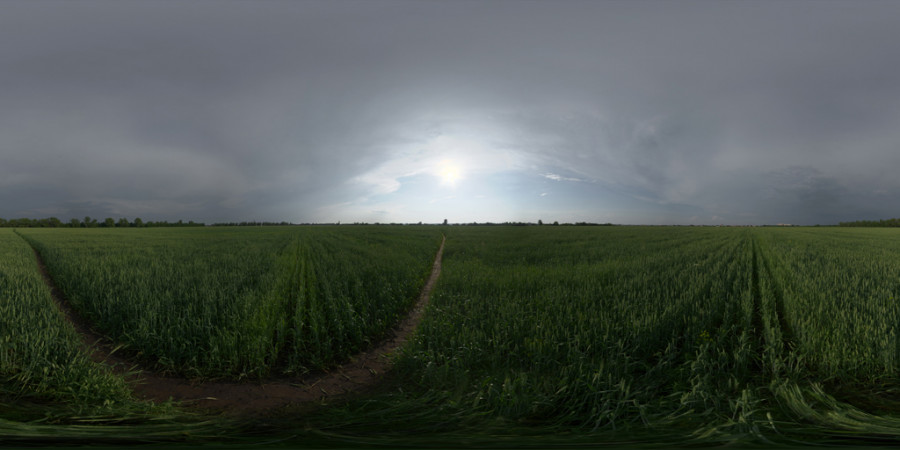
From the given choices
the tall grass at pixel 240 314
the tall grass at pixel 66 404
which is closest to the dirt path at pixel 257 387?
the tall grass at pixel 240 314

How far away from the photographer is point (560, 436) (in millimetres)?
2557

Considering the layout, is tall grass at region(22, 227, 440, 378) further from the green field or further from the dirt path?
the dirt path

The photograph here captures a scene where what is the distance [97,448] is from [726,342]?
6.15 m

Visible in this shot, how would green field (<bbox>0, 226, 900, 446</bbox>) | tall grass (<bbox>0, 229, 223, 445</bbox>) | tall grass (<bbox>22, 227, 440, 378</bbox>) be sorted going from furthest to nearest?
1. tall grass (<bbox>22, 227, 440, 378</bbox>)
2. green field (<bbox>0, 226, 900, 446</bbox>)
3. tall grass (<bbox>0, 229, 223, 445</bbox>)

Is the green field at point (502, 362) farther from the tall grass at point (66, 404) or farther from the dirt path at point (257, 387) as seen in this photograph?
the dirt path at point (257, 387)

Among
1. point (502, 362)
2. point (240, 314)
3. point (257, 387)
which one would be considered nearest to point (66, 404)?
point (257, 387)

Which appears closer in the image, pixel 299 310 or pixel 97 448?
pixel 97 448

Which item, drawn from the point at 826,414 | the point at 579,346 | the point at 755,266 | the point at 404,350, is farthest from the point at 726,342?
the point at 755,266

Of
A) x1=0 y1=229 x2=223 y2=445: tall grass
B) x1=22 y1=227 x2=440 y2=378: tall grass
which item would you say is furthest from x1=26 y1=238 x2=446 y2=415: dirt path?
x1=0 y1=229 x2=223 y2=445: tall grass

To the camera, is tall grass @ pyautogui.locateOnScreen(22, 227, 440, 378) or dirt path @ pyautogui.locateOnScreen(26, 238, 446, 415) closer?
dirt path @ pyautogui.locateOnScreen(26, 238, 446, 415)

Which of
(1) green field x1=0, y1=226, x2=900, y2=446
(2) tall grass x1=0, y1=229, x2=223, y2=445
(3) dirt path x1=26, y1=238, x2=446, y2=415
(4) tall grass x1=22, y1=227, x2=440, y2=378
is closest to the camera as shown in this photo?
(2) tall grass x1=0, y1=229, x2=223, y2=445

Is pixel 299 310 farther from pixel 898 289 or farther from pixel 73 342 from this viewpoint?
pixel 898 289

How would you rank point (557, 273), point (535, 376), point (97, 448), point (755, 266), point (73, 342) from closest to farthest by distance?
point (97, 448)
point (535, 376)
point (73, 342)
point (557, 273)
point (755, 266)

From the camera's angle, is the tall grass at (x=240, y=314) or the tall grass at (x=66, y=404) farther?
the tall grass at (x=240, y=314)
